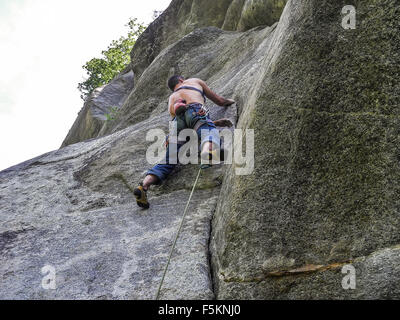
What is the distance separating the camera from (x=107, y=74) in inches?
970

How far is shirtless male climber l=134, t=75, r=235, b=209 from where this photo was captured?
531cm

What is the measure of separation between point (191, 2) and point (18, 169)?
9742mm

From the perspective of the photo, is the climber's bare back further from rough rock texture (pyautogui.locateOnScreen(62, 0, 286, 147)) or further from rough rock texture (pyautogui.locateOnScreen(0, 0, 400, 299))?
rough rock texture (pyautogui.locateOnScreen(62, 0, 286, 147))

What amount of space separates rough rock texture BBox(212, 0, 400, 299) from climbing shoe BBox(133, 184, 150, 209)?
1.47 m

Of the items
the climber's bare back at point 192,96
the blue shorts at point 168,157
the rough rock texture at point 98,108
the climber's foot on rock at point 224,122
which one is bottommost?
the blue shorts at point 168,157

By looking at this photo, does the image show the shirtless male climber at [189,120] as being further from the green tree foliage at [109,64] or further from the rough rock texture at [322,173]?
the green tree foliage at [109,64]

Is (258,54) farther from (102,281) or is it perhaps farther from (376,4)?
(102,281)

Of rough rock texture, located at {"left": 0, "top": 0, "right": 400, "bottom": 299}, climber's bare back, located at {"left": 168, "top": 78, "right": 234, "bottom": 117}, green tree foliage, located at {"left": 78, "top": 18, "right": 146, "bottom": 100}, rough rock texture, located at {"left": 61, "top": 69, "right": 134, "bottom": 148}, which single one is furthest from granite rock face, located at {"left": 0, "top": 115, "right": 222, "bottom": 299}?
green tree foliage, located at {"left": 78, "top": 18, "right": 146, "bottom": 100}

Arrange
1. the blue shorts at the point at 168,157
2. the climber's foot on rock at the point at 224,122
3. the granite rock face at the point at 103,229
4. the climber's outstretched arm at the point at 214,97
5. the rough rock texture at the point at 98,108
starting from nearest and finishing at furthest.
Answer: the granite rock face at the point at 103,229 → the blue shorts at the point at 168,157 → the climber's foot on rock at the point at 224,122 → the climber's outstretched arm at the point at 214,97 → the rough rock texture at the point at 98,108

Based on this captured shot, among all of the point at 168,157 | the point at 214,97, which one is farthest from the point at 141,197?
the point at 214,97

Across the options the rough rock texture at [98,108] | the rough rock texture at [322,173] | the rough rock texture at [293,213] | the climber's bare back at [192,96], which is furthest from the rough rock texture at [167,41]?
the rough rock texture at [322,173]

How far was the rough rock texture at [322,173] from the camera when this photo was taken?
332 centimetres

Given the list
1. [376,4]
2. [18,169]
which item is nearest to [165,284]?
[376,4]

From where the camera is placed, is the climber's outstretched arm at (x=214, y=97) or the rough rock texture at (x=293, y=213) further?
the climber's outstretched arm at (x=214, y=97)
